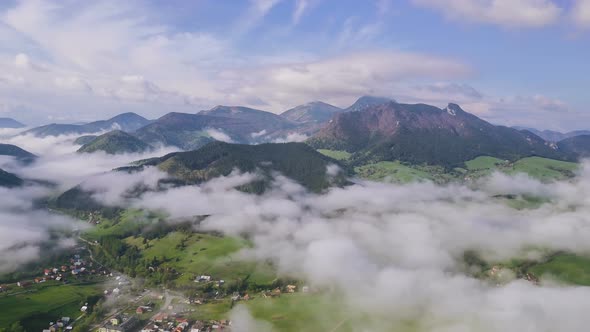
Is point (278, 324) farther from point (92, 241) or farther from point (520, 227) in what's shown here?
point (520, 227)

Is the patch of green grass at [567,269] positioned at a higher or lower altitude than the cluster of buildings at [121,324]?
higher

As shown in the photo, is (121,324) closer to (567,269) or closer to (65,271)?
(65,271)

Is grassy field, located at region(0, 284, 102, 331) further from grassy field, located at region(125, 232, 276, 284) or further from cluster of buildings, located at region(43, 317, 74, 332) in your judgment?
grassy field, located at region(125, 232, 276, 284)

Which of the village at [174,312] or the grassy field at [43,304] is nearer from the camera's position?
the village at [174,312]

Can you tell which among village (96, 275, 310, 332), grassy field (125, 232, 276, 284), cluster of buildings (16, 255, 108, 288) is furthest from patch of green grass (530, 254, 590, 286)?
cluster of buildings (16, 255, 108, 288)

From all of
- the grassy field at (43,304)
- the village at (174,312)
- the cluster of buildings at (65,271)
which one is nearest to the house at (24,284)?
the cluster of buildings at (65,271)

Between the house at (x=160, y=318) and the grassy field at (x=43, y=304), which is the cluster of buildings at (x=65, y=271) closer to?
the grassy field at (x=43, y=304)

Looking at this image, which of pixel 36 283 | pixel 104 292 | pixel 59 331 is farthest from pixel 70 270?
pixel 59 331
